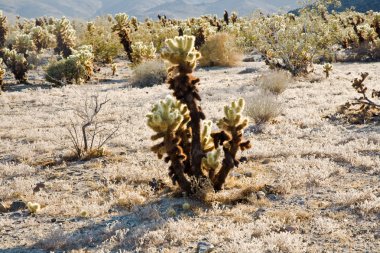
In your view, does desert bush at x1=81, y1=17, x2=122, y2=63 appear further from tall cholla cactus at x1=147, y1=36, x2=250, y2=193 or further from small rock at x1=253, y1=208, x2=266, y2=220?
small rock at x1=253, y1=208, x2=266, y2=220

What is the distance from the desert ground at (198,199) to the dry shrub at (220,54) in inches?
516

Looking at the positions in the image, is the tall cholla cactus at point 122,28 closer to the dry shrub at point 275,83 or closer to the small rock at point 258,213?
the dry shrub at point 275,83

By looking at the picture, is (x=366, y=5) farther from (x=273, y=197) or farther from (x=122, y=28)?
(x=273, y=197)

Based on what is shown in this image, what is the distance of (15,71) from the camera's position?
2219cm

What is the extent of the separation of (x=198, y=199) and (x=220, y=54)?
19660 millimetres

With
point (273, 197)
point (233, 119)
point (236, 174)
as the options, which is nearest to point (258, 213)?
point (273, 197)

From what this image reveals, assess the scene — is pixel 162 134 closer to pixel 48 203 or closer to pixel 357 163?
pixel 48 203

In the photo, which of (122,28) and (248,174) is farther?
(122,28)

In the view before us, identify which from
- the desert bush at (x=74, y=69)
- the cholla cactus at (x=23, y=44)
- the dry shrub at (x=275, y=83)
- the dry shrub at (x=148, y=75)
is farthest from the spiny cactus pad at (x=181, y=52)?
the cholla cactus at (x=23, y=44)

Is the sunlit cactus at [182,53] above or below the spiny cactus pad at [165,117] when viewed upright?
above

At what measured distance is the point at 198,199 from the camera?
6.91 meters

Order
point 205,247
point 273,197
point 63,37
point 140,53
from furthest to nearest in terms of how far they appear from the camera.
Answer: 1. point 63,37
2. point 140,53
3. point 273,197
4. point 205,247

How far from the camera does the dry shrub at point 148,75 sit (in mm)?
20562

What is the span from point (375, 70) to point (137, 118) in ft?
42.4
